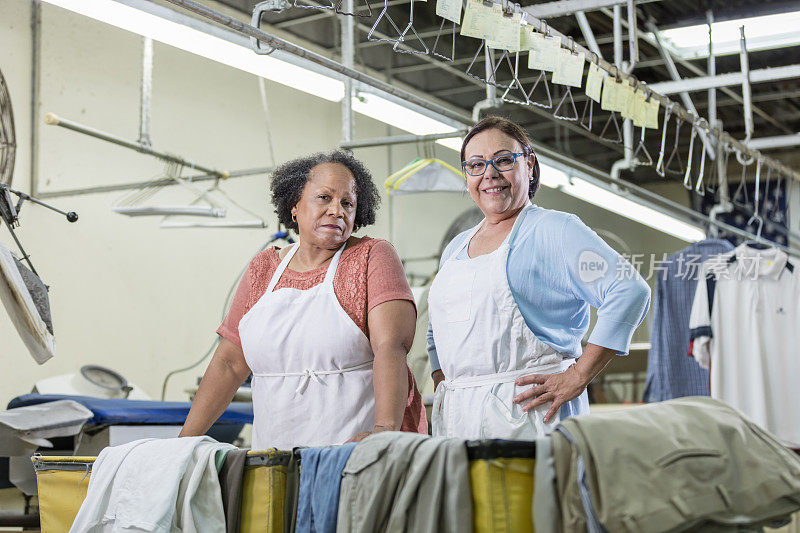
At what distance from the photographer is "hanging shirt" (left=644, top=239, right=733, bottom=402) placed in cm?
541

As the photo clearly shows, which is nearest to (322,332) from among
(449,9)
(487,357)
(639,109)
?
(487,357)

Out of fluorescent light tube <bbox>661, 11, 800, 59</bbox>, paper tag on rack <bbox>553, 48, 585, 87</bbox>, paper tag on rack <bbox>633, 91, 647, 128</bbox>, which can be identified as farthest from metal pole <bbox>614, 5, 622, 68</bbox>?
fluorescent light tube <bbox>661, 11, 800, 59</bbox>

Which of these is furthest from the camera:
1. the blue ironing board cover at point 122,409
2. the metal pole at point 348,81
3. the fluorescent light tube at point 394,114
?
the fluorescent light tube at point 394,114

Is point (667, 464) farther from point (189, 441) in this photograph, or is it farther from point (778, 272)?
point (778, 272)

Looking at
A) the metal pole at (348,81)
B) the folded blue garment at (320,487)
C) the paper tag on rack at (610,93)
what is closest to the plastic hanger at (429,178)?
the metal pole at (348,81)

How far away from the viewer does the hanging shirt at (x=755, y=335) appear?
4.86 meters

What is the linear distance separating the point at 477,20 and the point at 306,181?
3.17 ft

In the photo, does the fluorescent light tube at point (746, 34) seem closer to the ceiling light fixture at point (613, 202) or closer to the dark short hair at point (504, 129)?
the ceiling light fixture at point (613, 202)

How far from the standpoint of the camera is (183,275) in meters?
6.84

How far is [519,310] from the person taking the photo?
86.8 inches

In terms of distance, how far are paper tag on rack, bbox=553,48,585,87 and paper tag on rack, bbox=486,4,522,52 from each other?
403mm

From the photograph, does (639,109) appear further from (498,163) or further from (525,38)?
(498,163)

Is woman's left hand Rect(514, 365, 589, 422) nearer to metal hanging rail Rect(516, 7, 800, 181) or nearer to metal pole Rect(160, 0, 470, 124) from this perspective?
metal pole Rect(160, 0, 470, 124)

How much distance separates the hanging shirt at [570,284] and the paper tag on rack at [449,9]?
89cm
